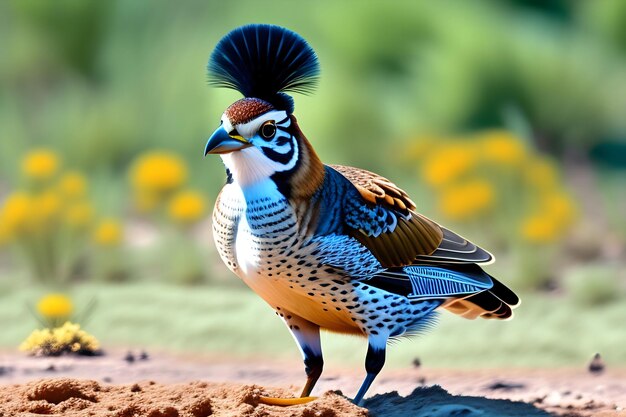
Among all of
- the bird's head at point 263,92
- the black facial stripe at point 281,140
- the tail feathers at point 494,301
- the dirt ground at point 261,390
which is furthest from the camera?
the tail feathers at point 494,301

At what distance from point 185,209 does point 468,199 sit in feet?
8.47

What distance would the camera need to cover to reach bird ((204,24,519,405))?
5078mm

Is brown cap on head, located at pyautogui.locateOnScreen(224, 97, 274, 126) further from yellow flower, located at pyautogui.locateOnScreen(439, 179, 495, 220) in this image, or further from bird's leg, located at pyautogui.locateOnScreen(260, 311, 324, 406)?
yellow flower, located at pyautogui.locateOnScreen(439, 179, 495, 220)

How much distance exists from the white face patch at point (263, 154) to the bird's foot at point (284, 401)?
44.3 inches

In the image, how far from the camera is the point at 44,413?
5379 millimetres

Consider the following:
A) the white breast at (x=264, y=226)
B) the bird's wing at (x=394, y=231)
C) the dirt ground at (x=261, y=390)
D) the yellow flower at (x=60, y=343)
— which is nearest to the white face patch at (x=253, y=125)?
the white breast at (x=264, y=226)

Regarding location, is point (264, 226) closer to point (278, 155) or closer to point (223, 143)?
point (278, 155)

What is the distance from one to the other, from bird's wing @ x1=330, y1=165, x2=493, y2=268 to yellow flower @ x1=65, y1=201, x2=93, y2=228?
14.0 feet

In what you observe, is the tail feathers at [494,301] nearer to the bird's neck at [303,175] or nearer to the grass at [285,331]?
the bird's neck at [303,175]

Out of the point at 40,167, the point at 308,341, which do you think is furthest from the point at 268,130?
the point at 40,167

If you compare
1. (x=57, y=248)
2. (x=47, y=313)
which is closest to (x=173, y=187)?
(x=57, y=248)

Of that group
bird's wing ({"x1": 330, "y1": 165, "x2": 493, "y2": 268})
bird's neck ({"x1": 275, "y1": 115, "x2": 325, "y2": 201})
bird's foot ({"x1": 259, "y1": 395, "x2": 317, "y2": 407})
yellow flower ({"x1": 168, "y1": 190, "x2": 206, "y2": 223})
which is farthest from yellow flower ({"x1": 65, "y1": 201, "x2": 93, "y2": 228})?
bird's neck ({"x1": 275, "y1": 115, "x2": 325, "y2": 201})

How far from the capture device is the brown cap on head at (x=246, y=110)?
4.96 meters

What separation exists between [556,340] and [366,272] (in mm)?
3250
